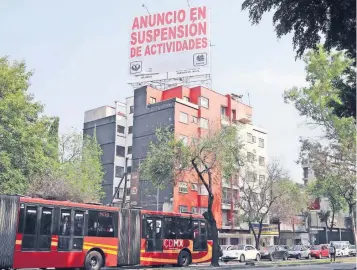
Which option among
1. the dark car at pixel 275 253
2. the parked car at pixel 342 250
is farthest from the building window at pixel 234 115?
the dark car at pixel 275 253

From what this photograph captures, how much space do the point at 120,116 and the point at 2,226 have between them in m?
42.3

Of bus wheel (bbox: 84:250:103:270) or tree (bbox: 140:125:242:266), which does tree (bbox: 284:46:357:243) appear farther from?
Result: bus wheel (bbox: 84:250:103:270)

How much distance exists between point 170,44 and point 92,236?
3801 cm

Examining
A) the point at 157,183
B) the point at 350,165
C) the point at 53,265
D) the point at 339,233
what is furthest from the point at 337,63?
the point at 339,233

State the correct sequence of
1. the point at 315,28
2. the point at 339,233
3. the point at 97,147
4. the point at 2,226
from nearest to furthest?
the point at 315,28 < the point at 2,226 < the point at 97,147 < the point at 339,233

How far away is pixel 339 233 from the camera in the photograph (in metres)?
73.2

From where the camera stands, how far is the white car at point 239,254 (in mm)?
39281

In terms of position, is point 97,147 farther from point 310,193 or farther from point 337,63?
point 337,63

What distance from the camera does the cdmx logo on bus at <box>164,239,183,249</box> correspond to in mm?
25606

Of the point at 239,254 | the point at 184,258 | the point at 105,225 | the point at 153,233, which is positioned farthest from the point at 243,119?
the point at 105,225

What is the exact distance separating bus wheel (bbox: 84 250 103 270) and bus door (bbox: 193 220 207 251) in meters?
7.26

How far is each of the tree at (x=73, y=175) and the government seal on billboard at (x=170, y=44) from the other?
11.7 m

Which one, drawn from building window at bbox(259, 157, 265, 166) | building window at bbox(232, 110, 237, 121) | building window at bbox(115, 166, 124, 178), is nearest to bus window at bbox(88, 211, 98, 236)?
building window at bbox(115, 166, 124, 178)

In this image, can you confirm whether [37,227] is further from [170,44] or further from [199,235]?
[170,44]
